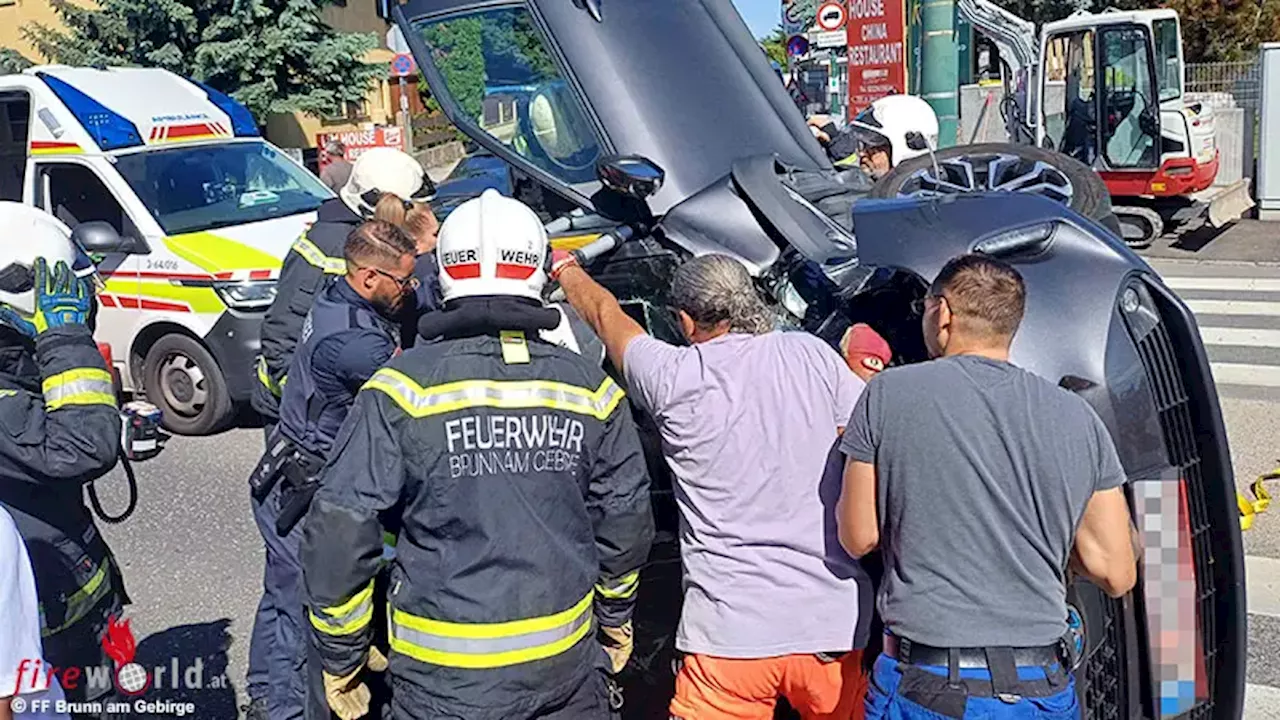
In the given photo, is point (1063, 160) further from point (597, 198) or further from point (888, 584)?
point (888, 584)

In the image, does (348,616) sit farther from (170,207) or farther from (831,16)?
(831,16)

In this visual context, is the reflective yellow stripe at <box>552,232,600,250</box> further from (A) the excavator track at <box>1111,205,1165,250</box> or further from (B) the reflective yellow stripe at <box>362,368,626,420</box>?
(A) the excavator track at <box>1111,205,1165,250</box>

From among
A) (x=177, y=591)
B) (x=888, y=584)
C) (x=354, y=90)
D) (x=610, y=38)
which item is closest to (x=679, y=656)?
(x=888, y=584)

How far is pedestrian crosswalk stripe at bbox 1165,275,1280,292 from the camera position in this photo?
11938 millimetres

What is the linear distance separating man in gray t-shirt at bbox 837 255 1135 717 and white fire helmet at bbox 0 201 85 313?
2.02m

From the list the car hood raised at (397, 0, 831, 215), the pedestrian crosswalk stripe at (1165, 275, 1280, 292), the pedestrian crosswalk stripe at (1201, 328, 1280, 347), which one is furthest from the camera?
the pedestrian crosswalk stripe at (1165, 275, 1280, 292)

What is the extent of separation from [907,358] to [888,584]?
689 mm

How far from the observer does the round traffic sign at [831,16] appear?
15898 mm

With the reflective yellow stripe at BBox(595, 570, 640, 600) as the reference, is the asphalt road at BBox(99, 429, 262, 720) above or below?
below

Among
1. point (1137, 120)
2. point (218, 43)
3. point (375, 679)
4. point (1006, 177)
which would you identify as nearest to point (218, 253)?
point (375, 679)

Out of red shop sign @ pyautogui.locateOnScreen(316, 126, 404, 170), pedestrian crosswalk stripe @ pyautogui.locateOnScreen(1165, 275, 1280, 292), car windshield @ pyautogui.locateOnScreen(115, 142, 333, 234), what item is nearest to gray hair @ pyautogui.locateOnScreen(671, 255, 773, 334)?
car windshield @ pyautogui.locateOnScreen(115, 142, 333, 234)

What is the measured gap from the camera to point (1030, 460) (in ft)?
8.54

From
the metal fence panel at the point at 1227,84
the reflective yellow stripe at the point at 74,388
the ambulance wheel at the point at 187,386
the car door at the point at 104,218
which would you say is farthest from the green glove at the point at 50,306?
the metal fence panel at the point at 1227,84

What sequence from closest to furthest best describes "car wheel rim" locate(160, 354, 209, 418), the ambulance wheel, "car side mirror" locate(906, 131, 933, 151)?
1. "car side mirror" locate(906, 131, 933, 151)
2. the ambulance wheel
3. "car wheel rim" locate(160, 354, 209, 418)
